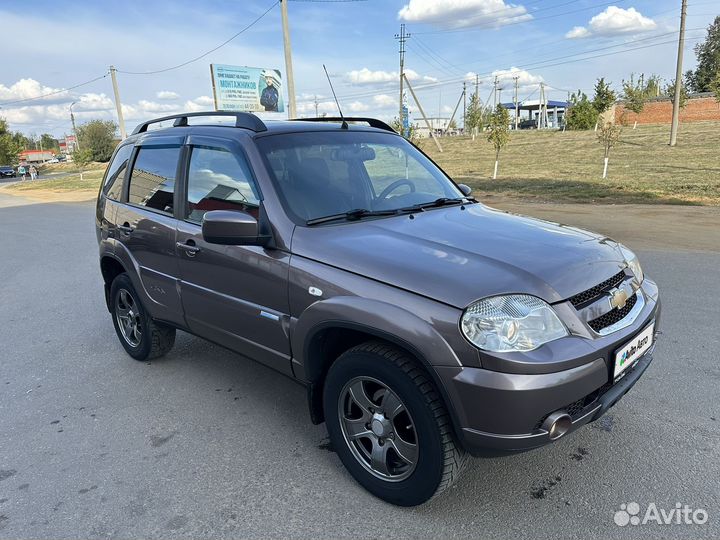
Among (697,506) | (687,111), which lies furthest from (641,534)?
(687,111)

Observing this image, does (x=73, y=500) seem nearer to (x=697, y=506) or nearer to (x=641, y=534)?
(x=641, y=534)

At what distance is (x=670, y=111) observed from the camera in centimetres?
4647

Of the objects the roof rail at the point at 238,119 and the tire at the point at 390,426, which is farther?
the roof rail at the point at 238,119

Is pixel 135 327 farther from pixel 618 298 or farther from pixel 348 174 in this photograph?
pixel 618 298

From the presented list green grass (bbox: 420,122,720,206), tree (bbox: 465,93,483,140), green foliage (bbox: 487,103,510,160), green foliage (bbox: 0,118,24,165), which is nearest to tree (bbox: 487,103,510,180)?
green foliage (bbox: 487,103,510,160)

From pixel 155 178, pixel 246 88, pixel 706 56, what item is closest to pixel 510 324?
pixel 155 178

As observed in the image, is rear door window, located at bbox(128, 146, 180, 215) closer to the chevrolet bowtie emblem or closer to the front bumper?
the front bumper

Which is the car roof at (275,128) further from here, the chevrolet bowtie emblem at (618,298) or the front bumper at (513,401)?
the chevrolet bowtie emblem at (618,298)

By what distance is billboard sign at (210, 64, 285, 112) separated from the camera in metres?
27.3

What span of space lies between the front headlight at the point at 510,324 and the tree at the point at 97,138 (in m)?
71.9

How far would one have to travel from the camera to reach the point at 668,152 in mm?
27109

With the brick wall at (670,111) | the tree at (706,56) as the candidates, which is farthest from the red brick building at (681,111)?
the tree at (706,56)

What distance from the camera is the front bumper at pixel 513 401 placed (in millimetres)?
2133

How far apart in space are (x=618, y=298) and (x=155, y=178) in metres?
3.29
